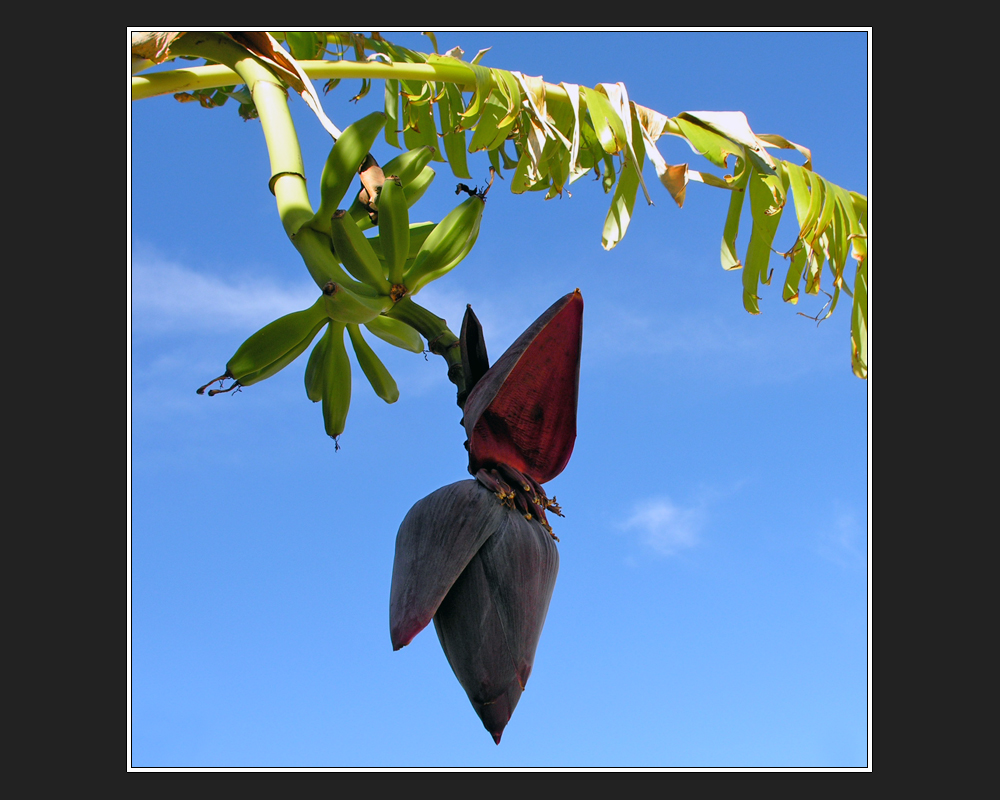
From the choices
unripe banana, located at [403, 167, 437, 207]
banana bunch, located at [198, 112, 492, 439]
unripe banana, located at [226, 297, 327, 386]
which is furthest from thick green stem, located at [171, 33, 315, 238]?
unripe banana, located at [403, 167, 437, 207]

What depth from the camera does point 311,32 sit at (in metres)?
1.54

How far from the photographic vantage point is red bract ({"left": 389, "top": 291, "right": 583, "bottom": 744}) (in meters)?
0.90

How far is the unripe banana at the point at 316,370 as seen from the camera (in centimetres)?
142

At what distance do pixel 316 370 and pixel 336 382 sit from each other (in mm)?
41

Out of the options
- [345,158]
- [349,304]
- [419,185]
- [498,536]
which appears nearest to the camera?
[498,536]

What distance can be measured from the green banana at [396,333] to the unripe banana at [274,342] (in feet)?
0.43

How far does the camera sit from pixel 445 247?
120 cm

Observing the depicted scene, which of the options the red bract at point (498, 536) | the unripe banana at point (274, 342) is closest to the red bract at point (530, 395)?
the red bract at point (498, 536)

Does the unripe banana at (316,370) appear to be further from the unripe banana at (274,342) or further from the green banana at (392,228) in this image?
the green banana at (392,228)

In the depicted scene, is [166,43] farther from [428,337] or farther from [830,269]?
[830,269]

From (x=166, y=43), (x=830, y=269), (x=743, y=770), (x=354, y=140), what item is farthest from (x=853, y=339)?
(x=166, y=43)

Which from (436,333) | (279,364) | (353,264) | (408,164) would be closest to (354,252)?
(353,264)

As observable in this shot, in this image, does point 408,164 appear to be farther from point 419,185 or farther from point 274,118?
point 274,118

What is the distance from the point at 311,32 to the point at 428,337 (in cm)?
76
